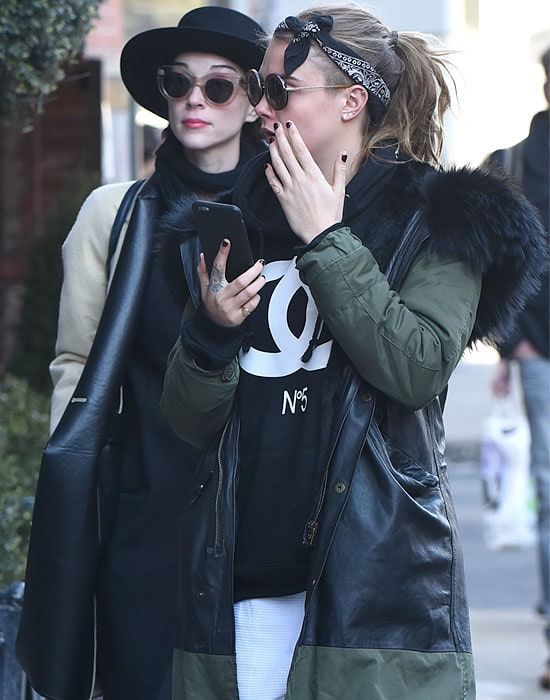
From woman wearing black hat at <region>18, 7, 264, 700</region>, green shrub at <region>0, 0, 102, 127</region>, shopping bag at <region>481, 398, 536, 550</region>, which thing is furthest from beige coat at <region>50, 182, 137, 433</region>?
shopping bag at <region>481, 398, 536, 550</region>

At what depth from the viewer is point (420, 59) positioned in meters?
2.82

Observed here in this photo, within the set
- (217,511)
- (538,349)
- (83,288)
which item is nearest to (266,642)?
(217,511)

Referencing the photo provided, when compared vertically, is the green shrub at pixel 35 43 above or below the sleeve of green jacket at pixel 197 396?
above

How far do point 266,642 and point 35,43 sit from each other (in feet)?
7.99

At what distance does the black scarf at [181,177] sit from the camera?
376 cm

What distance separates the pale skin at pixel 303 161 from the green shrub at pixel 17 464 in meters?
2.06

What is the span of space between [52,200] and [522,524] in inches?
172

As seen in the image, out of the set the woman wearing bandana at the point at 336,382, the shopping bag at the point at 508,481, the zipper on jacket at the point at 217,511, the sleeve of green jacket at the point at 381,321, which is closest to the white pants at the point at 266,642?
the woman wearing bandana at the point at 336,382

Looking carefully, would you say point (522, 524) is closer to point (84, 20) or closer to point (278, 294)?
point (84, 20)

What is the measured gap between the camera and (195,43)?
3.87 metres

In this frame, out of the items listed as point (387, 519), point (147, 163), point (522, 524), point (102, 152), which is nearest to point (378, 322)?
point (387, 519)

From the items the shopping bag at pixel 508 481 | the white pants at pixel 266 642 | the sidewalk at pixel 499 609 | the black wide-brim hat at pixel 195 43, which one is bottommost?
the sidewalk at pixel 499 609

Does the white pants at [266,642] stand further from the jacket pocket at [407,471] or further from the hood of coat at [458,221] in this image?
the hood of coat at [458,221]

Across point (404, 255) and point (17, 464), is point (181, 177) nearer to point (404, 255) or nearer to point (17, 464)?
point (404, 255)
